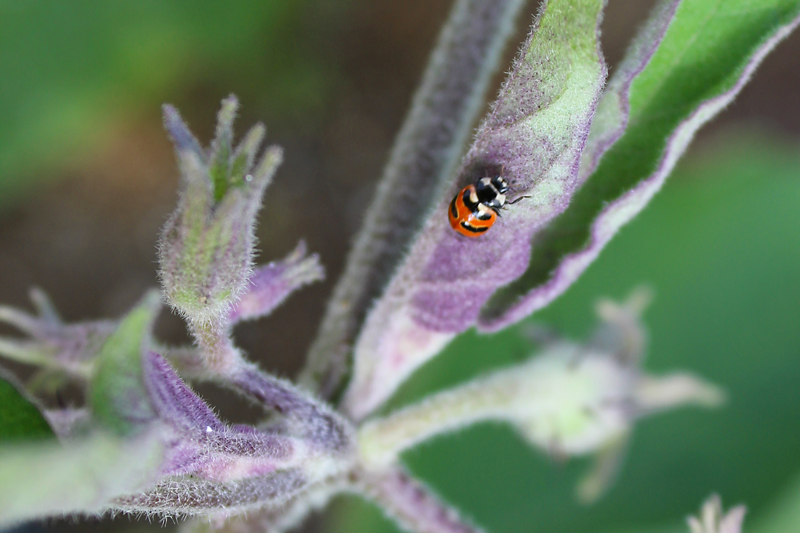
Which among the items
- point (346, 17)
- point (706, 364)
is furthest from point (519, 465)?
point (346, 17)

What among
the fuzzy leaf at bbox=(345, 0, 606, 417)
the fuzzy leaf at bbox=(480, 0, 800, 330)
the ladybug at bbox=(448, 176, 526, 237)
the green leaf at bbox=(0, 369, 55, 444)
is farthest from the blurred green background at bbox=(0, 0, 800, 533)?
the green leaf at bbox=(0, 369, 55, 444)

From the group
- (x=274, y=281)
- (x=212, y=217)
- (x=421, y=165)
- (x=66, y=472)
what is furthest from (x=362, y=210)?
(x=66, y=472)

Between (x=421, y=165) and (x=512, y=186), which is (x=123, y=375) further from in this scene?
(x=421, y=165)

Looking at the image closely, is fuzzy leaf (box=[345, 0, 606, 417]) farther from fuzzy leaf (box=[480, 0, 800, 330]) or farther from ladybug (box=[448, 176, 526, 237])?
fuzzy leaf (box=[480, 0, 800, 330])

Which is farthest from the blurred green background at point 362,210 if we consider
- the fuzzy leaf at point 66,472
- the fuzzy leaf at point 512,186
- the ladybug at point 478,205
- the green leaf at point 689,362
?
the fuzzy leaf at point 66,472

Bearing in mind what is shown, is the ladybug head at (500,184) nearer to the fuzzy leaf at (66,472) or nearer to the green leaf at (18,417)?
the fuzzy leaf at (66,472)

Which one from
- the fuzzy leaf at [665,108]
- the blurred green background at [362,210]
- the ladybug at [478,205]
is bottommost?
the ladybug at [478,205]
